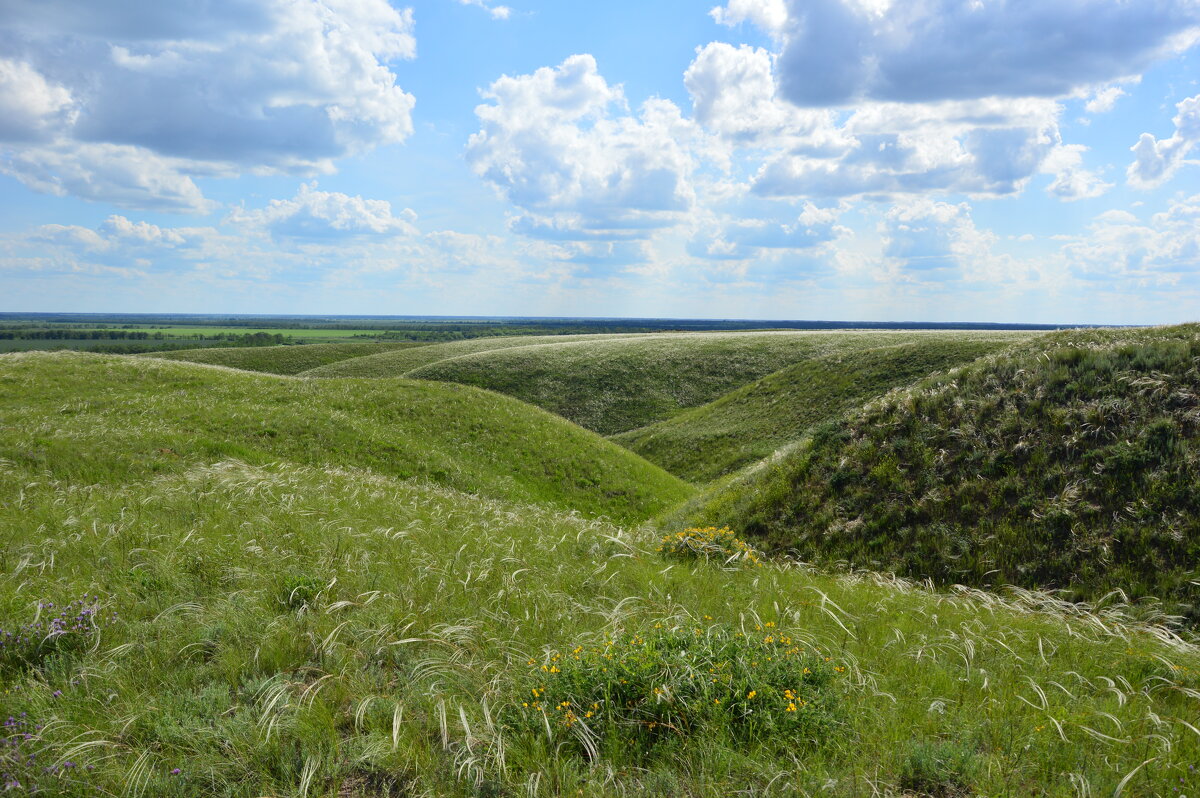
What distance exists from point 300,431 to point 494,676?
25.4m

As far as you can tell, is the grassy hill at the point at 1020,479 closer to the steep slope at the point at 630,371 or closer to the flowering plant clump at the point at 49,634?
the flowering plant clump at the point at 49,634

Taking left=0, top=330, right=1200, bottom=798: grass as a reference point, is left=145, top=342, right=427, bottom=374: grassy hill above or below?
below

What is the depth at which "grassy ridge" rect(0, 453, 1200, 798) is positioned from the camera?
4.50 m

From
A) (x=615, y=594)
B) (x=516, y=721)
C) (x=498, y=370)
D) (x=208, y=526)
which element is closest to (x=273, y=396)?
(x=208, y=526)

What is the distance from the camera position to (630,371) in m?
71.5

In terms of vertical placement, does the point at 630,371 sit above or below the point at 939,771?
below

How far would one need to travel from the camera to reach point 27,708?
198 inches

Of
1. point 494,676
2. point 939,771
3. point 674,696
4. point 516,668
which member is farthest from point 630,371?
point 939,771

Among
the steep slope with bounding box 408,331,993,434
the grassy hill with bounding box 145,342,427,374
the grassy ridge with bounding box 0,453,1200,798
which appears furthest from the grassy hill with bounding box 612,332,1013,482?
the grassy hill with bounding box 145,342,427,374

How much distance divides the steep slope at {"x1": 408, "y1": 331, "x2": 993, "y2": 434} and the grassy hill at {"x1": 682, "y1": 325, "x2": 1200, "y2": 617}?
42.1 metres

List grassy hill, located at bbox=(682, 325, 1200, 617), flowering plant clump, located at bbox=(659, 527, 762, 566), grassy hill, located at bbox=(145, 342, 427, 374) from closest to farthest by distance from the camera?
1. flowering plant clump, located at bbox=(659, 527, 762, 566)
2. grassy hill, located at bbox=(682, 325, 1200, 617)
3. grassy hill, located at bbox=(145, 342, 427, 374)

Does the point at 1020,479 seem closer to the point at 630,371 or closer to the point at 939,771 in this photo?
the point at 939,771

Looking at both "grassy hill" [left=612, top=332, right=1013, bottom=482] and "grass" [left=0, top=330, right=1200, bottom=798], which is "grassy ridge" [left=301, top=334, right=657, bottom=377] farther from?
"grass" [left=0, top=330, right=1200, bottom=798]

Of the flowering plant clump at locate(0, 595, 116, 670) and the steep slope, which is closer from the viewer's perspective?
the flowering plant clump at locate(0, 595, 116, 670)
